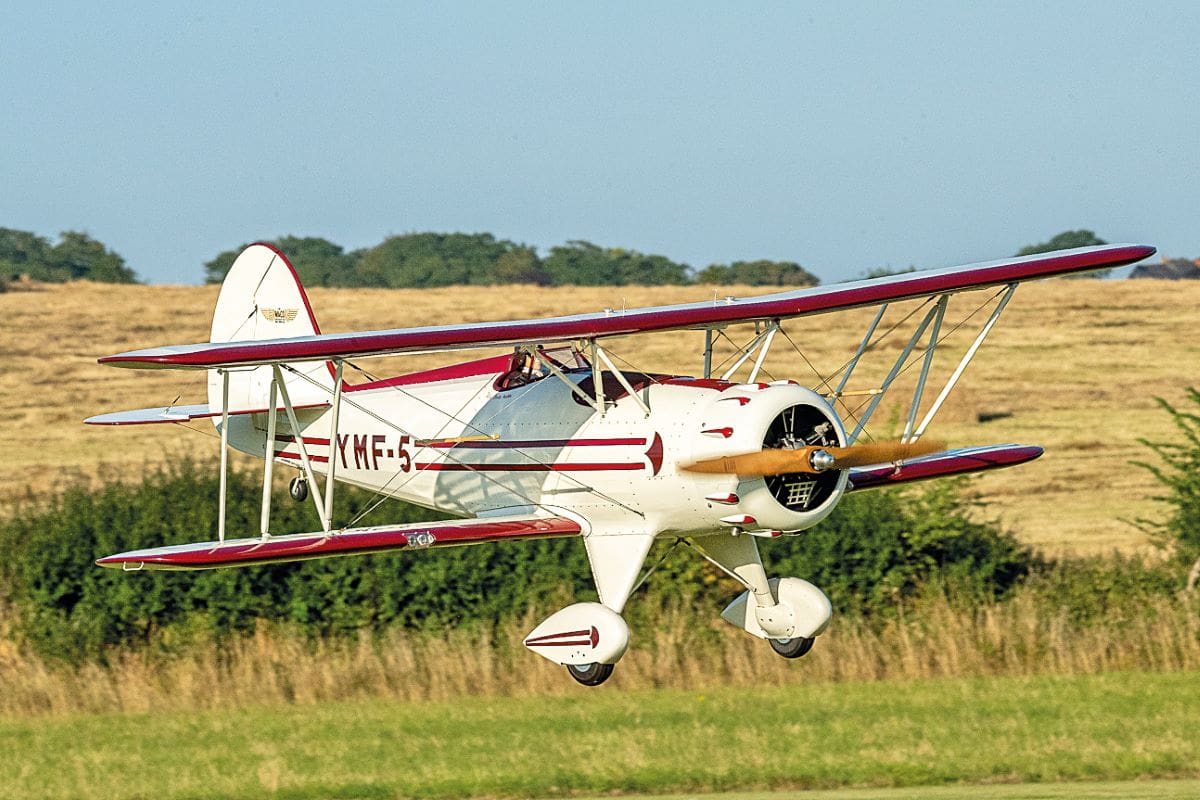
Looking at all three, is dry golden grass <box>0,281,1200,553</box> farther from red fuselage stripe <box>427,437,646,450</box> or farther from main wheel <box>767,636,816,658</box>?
red fuselage stripe <box>427,437,646,450</box>

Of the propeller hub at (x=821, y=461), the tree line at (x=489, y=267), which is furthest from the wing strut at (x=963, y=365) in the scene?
the tree line at (x=489, y=267)

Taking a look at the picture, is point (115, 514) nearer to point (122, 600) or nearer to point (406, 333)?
point (122, 600)

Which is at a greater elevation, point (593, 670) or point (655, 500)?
point (655, 500)

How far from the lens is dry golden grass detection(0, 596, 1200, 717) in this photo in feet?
91.4

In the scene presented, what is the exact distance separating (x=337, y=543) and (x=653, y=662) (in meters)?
13.7

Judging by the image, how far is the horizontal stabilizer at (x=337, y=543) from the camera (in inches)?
568

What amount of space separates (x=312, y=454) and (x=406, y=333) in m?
3.95

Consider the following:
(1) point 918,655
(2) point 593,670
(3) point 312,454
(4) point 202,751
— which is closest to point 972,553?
(1) point 918,655

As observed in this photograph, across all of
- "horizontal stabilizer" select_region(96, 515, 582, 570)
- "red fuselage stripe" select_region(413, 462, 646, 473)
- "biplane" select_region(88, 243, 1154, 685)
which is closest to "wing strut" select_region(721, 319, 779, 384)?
"biplane" select_region(88, 243, 1154, 685)

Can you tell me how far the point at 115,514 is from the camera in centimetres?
3058

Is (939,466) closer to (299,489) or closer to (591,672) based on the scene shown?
(591,672)

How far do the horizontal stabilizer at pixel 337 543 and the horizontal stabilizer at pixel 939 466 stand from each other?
2.78 meters

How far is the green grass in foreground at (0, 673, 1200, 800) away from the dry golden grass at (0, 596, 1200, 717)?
61cm

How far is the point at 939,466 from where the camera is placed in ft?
56.4
